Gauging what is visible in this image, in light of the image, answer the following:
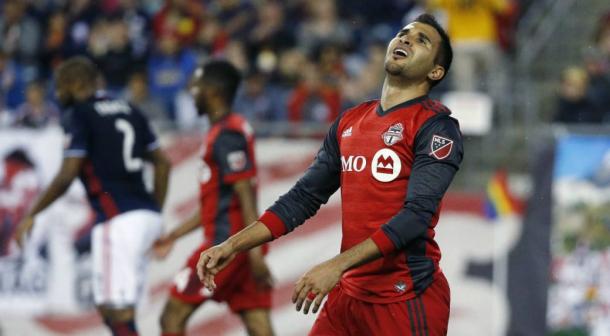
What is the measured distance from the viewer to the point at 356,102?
1208 centimetres

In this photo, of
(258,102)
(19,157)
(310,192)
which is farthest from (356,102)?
(310,192)

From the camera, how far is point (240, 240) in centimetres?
521

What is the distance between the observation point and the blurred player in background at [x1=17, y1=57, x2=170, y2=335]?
8.12 metres

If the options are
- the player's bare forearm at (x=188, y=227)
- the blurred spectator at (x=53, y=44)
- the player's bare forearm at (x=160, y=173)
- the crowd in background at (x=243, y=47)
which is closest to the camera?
the player's bare forearm at (x=188, y=227)

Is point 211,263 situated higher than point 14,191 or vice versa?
point 211,263

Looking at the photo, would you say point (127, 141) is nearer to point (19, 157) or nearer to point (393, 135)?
point (393, 135)

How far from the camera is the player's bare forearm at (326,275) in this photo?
4.76 meters

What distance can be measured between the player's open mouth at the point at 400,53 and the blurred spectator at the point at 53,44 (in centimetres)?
1039

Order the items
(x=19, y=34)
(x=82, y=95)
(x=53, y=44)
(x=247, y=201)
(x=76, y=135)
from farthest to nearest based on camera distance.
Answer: (x=19, y=34) < (x=53, y=44) < (x=82, y=95) < (x=76, y=135) < (x=247, y=201)

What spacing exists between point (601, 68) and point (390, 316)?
7073 millimetres

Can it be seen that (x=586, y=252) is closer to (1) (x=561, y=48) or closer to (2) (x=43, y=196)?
(1) (x=561, y=48)

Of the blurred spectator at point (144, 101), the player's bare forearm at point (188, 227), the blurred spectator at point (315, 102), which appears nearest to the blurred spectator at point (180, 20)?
the blurred spectator at point (144, 101)

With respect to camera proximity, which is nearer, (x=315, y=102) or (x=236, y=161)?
(x=236, y=161)

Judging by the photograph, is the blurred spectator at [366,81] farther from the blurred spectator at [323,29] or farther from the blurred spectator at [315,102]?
the blurred spectator at [323,29]
